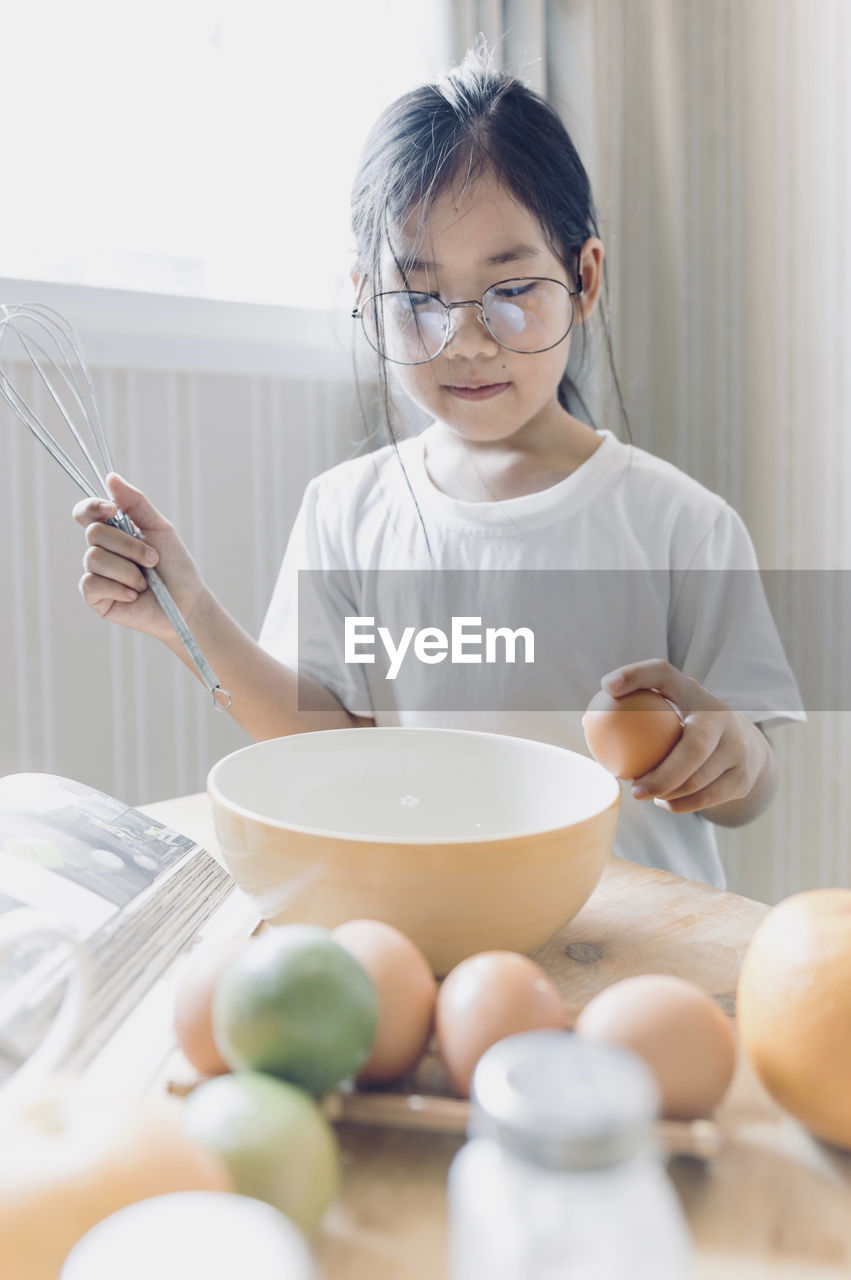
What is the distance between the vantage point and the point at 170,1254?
8.7 inches

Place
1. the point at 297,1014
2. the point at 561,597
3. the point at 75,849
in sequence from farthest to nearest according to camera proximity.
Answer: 1. the point at 561,597
2. the point at 75,849
3. the point at 297,1014

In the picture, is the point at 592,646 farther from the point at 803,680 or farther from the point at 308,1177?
the point at 308,1177

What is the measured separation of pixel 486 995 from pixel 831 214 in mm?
1498

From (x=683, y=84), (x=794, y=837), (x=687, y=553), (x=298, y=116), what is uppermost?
(x=683, y=84)

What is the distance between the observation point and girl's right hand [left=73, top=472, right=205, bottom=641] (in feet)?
2.54

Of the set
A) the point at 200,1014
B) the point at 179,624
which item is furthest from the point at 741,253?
the point at 200,1014

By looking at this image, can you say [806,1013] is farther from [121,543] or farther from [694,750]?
[121,543]

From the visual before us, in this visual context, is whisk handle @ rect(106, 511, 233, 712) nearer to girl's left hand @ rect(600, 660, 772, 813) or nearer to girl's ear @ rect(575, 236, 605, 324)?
girl's left hand @ rect(600, 660, 772, 813)

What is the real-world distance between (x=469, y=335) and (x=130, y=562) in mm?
368

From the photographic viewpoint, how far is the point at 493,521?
3.67ft

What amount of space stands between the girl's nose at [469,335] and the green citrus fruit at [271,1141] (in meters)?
0.74

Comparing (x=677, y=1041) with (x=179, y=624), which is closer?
(x=677, y=1041)

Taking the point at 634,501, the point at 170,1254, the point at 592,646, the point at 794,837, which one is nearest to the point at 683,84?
the point at 634,501

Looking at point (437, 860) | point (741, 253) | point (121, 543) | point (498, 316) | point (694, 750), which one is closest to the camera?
point (437, 860)
